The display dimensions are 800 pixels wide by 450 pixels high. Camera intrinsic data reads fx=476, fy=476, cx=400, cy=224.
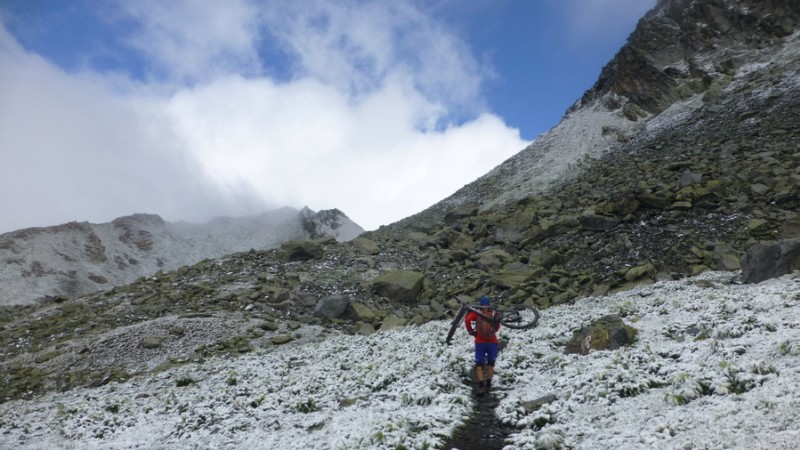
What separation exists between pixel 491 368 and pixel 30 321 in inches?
1189

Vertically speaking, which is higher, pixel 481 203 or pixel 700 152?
pixel 481 203

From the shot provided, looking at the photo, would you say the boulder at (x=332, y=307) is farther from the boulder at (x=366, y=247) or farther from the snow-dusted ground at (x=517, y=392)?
the boulder at (x=366, y=247)

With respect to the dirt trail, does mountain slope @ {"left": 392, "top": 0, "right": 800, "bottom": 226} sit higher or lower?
higher

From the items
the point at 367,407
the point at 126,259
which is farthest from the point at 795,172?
the point at 126,259

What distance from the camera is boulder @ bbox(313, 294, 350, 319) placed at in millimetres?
26625

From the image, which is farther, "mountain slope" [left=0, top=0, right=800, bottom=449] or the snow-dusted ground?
"mountain slope" [left=0, top=0, right=800, bottom=449]

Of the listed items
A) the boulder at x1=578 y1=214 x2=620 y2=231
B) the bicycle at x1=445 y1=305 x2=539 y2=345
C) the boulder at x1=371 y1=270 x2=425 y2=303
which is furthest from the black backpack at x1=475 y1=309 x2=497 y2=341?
the boulder at x1=578 y1=214 x2=620 y2=231

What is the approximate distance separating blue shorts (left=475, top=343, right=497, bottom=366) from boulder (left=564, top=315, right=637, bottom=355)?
2825 mm

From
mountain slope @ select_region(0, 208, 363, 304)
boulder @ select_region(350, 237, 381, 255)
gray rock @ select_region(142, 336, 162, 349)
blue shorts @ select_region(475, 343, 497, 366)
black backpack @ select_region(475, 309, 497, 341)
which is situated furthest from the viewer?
mountain slope @ select_region(0, 208, 363, 304)

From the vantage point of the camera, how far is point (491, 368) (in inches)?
538

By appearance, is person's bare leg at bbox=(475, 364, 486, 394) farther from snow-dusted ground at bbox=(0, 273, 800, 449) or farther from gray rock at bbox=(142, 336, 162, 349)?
gray rock at bbox=(142, 336, 162, 349)

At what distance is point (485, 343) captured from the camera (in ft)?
44.9

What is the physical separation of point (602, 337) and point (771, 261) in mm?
8956

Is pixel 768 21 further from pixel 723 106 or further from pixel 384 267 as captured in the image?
pixel 384 267
